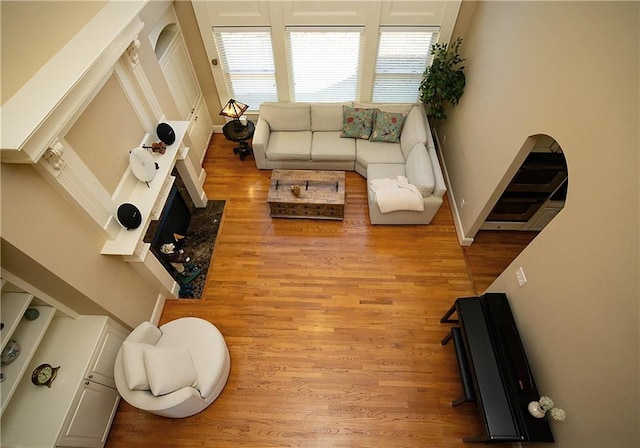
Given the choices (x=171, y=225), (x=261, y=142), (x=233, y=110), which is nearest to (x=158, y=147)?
(x=171, y=225)

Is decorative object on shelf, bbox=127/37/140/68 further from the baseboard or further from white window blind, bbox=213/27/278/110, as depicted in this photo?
the baseboard

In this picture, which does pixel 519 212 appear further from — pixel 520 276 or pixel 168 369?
pixel 168 369

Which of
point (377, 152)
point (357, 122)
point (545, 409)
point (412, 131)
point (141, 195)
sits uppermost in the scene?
point (357, 122)

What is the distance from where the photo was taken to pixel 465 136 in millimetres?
4438

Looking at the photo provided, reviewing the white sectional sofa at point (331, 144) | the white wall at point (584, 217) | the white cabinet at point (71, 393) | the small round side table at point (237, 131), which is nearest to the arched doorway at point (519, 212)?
the white wall at point (584, 217)

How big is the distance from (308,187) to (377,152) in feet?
4.17

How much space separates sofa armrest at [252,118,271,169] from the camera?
4.97 m

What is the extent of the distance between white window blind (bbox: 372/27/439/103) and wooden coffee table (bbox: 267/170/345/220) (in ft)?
5.60

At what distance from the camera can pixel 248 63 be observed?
5.02m

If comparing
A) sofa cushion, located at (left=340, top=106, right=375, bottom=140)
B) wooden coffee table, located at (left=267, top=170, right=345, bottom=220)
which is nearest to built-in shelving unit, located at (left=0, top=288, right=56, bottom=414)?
wooden coffee table, located at (left=267, top=170, right=345, bottom=220)

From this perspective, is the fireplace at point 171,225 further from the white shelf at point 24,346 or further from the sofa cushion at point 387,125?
the sofa cushion at point 387,125

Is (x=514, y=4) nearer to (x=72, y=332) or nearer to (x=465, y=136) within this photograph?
(x=465, y=136)

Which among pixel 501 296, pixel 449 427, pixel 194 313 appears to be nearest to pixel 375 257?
pixel 501 296

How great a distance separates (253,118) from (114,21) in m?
3.01
